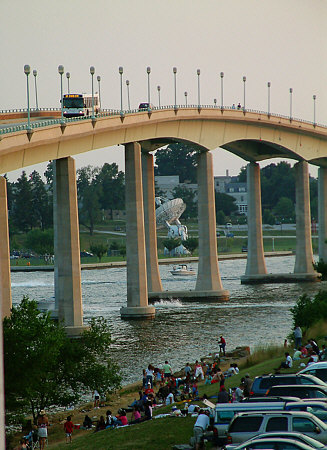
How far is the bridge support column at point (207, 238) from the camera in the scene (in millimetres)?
87625

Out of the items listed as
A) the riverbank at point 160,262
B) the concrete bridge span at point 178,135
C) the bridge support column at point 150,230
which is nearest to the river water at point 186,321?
the bridge support column at point 150,230

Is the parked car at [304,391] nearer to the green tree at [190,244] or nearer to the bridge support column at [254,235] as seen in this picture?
the bridge support column at [254,235]

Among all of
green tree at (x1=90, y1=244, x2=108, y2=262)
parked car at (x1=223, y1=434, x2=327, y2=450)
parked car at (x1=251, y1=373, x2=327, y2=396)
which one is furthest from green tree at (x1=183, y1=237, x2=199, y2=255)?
parked car at (x1=223, y1=434, x2=327, y2=450)

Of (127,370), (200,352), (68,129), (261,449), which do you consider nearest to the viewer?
(261,449)

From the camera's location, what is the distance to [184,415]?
30375 millimetres

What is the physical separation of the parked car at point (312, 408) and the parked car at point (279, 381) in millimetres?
4469

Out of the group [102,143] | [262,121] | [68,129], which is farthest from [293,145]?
[68,129]

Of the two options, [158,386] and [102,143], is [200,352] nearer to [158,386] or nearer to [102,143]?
[158,386]

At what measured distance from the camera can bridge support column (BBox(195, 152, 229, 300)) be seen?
87.6 m

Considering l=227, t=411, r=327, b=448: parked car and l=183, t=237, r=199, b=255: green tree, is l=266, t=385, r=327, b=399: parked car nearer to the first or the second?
l=227, t=411, r=327, b=448: parked car

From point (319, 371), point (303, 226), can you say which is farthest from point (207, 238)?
point (319, 371)

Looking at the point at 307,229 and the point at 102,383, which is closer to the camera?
the point at 102,383

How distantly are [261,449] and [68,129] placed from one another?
44.7m

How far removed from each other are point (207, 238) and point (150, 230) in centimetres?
544
